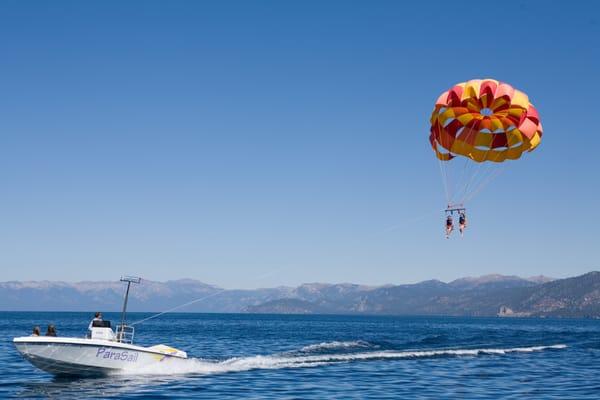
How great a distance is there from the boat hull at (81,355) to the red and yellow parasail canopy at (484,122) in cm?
1871

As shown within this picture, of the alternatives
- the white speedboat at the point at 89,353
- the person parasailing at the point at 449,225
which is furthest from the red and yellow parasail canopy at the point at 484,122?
the white speedboat at the point at 89,353

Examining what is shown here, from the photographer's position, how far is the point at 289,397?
2616 cm

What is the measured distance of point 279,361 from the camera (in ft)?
129

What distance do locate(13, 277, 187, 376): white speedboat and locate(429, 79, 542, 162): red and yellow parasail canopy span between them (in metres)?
17.8

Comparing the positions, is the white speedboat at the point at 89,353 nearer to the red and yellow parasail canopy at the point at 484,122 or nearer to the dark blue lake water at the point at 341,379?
the dark blue lake water at the point at 341,379

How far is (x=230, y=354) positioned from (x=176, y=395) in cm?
2175

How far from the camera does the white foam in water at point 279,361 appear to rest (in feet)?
108

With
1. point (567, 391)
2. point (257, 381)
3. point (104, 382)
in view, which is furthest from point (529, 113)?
point (104, 382)

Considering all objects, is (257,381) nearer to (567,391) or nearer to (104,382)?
(104,382)

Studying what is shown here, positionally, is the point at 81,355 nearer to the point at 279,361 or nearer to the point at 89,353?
the point at 89,353

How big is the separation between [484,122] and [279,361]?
17235 millimetres

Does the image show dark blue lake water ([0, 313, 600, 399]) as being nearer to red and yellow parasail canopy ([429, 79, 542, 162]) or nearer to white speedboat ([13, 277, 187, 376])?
white speedboat ([13, 277, 187, 376])

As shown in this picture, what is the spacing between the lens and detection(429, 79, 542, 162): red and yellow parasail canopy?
34.5 metres

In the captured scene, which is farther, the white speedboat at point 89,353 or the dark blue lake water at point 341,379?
the white speedboat at point 89,353
